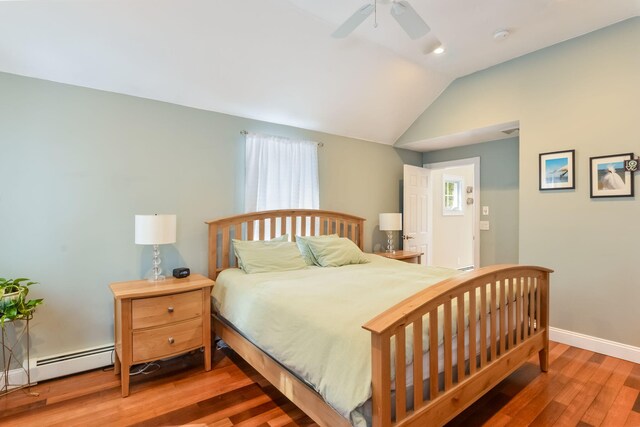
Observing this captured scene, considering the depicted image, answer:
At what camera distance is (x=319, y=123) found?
3.96 meters

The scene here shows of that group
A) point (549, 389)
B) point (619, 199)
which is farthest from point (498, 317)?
point (619, 199)

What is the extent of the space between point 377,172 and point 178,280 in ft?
10.2

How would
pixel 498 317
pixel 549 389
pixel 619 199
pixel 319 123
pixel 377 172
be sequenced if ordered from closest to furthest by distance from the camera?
pixel 498 317 < pixel 549 389 < pixel 619 199 < pixel 319 123 < pixel 377 172

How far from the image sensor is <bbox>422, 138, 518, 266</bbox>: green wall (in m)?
4.31

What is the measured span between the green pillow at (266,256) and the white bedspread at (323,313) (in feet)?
0.38

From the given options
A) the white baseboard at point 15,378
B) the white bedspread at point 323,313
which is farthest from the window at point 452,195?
the white baseboard at point 15,378

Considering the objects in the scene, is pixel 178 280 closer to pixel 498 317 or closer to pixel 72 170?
pixel 72 170

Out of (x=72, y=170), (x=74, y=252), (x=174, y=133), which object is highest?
(x=174, y=133)

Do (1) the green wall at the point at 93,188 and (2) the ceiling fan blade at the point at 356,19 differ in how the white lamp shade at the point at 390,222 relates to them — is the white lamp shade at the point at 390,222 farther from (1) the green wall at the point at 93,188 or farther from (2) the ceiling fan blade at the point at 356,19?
(2) the ceiling fan blade at the point at 356,19

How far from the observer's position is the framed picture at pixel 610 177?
2.83 m

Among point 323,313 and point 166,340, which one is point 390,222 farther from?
point 166,340

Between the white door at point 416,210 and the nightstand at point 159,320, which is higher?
the white door at point 416,210

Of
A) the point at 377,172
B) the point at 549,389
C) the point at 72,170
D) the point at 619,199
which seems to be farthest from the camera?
the point at 377,172

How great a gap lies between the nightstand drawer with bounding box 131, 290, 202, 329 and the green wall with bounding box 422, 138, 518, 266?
3.88 m
